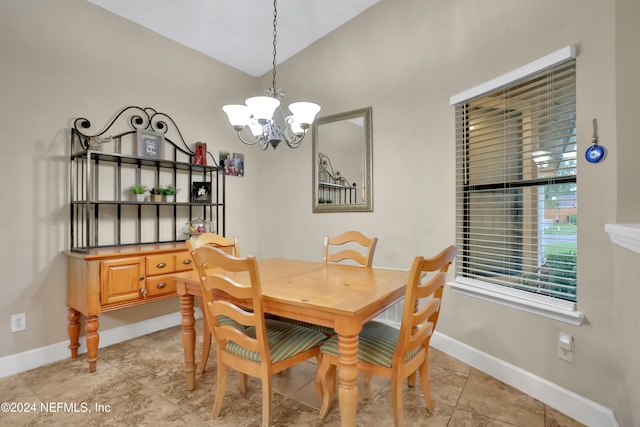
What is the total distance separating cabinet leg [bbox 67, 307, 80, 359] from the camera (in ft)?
8.08

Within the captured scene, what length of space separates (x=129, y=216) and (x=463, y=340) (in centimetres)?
299

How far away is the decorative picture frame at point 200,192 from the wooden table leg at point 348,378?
7.99ft

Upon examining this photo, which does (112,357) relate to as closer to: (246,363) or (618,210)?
(246,363)

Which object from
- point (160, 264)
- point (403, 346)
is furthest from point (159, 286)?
point (403, 346)

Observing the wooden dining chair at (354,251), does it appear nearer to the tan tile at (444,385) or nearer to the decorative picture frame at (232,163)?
the tan tile at (444,385)

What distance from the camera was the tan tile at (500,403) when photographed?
5.76 ft

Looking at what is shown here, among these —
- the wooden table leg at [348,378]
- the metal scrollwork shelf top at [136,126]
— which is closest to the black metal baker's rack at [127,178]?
the metal scrollwork shelf top at [136,126]

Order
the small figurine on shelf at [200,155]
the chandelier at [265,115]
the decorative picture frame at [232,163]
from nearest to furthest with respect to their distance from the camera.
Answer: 1. the chandelier at [265,115]
2. the small figurine on shelf at [200,155]
3. the decorative picture frame at [232,163]

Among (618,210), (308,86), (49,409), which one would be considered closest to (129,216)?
(49,409)

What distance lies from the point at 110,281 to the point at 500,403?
268cm

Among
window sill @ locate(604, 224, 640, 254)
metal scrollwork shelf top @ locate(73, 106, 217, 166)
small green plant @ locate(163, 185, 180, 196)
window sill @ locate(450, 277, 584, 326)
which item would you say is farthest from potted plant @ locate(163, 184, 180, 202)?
window sill @ locate(604, 224, 640, 254)

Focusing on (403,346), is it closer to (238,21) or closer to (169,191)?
(169,191)

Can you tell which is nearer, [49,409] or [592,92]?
[592,92]

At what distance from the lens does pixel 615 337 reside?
1.60 metres
